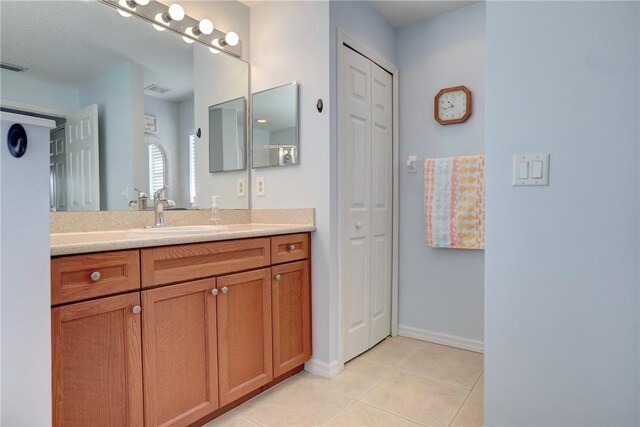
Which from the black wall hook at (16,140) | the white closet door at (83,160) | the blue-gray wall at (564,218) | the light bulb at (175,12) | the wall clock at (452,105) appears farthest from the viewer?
the wall clock at (452,105)

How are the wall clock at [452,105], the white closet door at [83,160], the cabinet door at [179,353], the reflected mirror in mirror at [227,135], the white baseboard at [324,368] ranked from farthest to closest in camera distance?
the wall clock at [452,105] → the reflected mirror in mirror at [227,135] → the white baseboard at [324,368] → the white closet door at [83,160] → the cabinet door at [179,353]

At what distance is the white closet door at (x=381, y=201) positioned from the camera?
97.4 inches

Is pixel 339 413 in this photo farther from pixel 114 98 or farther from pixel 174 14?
pixel 174 14

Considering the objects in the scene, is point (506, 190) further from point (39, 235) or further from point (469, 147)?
point (39, 235)

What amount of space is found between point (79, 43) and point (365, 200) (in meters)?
1.75

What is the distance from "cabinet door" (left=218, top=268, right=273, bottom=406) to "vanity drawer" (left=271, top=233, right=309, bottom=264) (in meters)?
0.11

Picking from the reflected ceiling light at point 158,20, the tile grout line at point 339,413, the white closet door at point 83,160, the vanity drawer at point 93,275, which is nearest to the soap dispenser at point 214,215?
the white closet door at point 83,160

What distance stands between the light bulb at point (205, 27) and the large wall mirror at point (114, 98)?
101 mm

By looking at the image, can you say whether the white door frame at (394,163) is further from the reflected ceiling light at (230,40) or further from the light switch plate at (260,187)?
the reflected ceiling light at (230,40)

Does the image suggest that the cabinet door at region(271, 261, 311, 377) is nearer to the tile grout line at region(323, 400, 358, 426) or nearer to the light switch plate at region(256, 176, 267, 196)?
the tile grout line at region(323, 400, 358, 426)

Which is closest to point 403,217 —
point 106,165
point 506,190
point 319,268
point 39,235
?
point 319,268

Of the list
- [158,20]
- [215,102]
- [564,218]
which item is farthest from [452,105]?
[158,20]

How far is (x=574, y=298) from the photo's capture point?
1.17 m

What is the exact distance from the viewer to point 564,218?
118 cm
